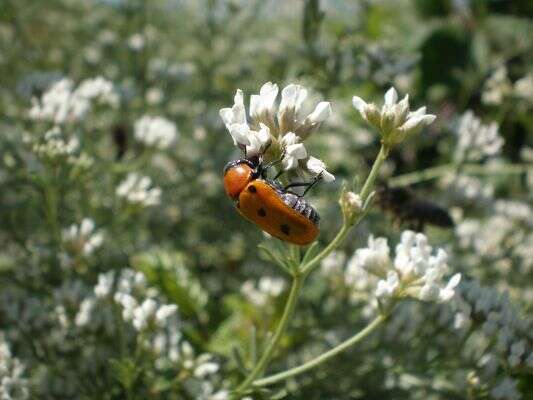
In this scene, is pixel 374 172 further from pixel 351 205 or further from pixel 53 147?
pixel 53 147

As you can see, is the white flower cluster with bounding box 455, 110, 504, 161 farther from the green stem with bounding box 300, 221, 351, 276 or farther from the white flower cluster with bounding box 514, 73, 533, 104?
the green stem with bounding box 300, 221, 351, 276

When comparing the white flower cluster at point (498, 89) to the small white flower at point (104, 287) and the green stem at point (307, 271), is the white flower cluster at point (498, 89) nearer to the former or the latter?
the green stem at point (307, 271)

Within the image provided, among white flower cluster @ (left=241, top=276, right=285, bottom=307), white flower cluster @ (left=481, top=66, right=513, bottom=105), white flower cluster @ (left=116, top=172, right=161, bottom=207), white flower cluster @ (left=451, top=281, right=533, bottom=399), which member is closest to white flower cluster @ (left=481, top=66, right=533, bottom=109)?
white flower cluster @ (left=481, top=66, right=513, bottom=105)

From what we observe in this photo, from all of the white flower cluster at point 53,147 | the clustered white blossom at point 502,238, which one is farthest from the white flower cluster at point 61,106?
the clustered white blossom at point 502,238

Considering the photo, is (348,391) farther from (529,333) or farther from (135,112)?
(135,112)

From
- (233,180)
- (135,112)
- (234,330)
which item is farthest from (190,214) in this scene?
(233,180)

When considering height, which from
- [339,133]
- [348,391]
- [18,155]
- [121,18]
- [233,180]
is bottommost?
[348,391]
